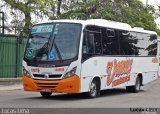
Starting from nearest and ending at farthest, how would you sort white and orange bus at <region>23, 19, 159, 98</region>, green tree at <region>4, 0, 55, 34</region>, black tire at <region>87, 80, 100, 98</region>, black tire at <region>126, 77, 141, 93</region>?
white and orange bus at <region>23, 19, 159, 98</region> → black tire at <region>87, 80, 100, 98</region> → black tire at <region>126, 77, 141, 93</region> → green tree at <region>4, 0, 55, 34</region>

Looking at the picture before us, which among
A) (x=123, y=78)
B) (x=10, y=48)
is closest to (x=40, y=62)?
(x=123, y=78)

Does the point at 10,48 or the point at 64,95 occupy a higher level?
the point at 10,48

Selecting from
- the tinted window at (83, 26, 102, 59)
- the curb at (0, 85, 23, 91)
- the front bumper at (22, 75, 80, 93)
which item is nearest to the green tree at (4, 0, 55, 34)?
the curb at (0, 85, 23, 91)

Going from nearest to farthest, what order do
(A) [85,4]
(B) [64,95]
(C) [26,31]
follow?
1. (B) [64,95]
2. (C) [26,31]
3. (A) [85,4]

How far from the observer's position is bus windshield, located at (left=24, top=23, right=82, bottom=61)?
17.5 m

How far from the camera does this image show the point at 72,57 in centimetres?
1734

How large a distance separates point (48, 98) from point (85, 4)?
1957 cm

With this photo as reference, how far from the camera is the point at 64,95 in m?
20.2

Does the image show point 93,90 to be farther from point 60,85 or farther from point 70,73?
point 60,85

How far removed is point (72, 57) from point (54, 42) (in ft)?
3.14

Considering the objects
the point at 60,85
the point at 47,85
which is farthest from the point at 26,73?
the point at 60,85

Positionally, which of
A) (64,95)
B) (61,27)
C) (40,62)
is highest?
(61,27)

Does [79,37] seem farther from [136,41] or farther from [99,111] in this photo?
[136,41]

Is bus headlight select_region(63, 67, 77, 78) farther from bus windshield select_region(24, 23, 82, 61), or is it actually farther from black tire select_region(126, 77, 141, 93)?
black tire select_region(126, 77, 141, 93)
